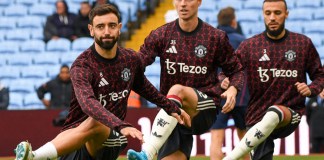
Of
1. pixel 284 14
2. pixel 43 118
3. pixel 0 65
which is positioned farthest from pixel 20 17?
pixel 284 14

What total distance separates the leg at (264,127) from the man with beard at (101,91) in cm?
97

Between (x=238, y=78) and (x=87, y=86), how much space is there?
1.97m

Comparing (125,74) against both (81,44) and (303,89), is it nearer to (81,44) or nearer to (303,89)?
(303,89)

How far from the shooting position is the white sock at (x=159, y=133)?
9.32m

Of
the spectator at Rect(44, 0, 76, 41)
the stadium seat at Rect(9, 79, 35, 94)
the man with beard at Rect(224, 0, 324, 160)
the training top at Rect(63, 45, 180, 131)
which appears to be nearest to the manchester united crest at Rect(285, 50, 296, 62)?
the man with beard at Rect(224, 0, 324, 160)

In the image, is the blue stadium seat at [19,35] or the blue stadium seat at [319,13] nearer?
the blue stadium seat at [319,13]

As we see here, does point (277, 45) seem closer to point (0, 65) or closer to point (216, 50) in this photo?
point (216, 50)

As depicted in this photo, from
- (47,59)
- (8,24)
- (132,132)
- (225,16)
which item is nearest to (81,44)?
(47,59)

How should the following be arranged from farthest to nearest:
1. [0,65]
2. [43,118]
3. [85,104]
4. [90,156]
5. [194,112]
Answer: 1. [0,65]
2. [43,118]
3. [194,112]
4. [90,156]
5. [85,104]

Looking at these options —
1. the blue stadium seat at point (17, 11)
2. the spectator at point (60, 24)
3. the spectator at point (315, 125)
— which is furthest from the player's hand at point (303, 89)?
the blue stadium seat at point (17, 11)

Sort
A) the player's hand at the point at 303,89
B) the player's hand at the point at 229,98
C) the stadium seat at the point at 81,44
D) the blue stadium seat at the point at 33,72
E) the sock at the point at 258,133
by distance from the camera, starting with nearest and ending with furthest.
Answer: the player's hand at the point at 229,98
the sock at the point at 258,133
the player's hand at the point at 303,89
the blue stadium seat at the point at 33,72
the stadium seat at the point at 81,44

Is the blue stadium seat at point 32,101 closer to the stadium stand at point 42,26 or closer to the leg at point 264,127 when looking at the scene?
the stadium stand at point 42,26

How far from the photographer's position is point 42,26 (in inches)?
784

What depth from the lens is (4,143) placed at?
15680 millimetres
